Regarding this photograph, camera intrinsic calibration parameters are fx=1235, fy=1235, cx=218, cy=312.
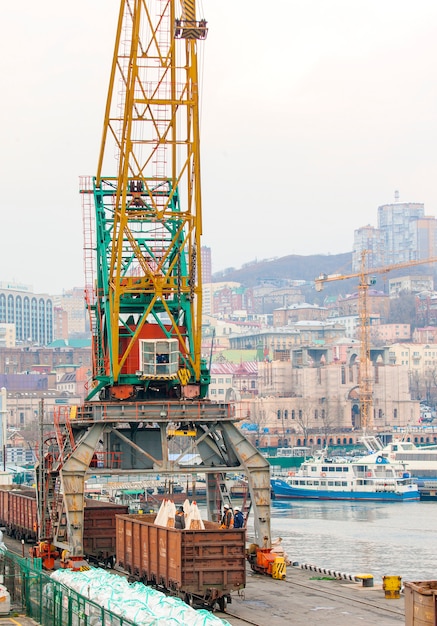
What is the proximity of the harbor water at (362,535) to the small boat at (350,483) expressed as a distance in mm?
2148

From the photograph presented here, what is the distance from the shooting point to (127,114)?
152ft

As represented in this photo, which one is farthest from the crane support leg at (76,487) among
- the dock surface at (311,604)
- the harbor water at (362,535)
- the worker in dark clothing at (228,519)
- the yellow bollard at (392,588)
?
the harbor water at (362,535)

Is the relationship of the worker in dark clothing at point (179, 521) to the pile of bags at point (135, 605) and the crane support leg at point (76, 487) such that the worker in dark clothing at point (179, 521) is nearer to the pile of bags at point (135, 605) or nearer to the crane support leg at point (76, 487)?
the pile of bags at point (135, 605)

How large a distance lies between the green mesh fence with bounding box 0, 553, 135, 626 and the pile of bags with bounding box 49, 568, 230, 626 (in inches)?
3.0

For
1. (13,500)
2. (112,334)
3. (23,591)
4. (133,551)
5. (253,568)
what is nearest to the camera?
(23,591)

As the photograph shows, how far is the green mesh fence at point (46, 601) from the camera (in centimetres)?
2605

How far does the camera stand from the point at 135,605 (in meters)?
26.9

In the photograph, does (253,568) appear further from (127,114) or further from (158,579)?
(127,114)

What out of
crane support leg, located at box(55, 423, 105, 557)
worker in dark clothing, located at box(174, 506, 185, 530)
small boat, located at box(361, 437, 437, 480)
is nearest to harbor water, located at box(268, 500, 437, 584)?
small boat, located at box(361, 437, 437, 480)

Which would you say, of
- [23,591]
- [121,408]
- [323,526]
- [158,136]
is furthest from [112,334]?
[323,526]

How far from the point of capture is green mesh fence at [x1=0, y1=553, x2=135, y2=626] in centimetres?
2605

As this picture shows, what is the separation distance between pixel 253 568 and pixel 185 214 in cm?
1415

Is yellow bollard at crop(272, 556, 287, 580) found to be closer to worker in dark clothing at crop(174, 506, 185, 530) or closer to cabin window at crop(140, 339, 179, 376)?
worker in dark clothing at crop(174, 506, 185, 530)

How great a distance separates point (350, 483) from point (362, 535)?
4379cm
